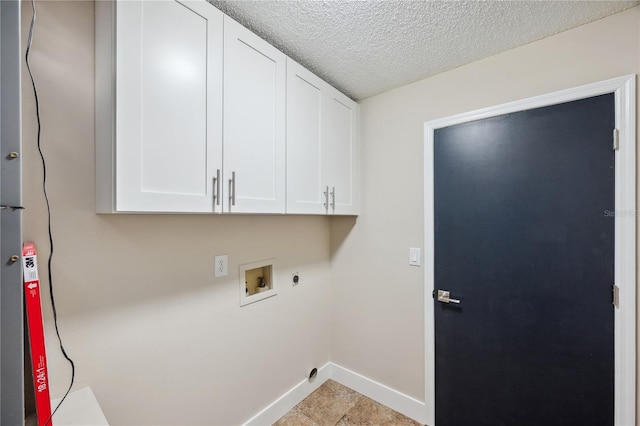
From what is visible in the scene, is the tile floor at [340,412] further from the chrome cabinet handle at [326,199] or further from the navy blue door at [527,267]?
the chrome cabinet handle at [326,199]

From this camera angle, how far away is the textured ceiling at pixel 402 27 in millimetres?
1254

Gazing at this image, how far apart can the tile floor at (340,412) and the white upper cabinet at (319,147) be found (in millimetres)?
1437

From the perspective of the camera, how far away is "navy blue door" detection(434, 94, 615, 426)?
4.39ft

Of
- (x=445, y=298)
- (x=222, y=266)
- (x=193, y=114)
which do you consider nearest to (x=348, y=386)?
(x=445, y=298)

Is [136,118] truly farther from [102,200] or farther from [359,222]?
[359,222]

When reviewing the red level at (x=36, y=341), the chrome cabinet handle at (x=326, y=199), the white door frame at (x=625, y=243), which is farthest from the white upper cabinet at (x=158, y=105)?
the white door frame at (x=625, y=243)

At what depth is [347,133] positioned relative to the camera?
2.09 meters

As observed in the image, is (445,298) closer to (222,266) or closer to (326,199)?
(326,199)

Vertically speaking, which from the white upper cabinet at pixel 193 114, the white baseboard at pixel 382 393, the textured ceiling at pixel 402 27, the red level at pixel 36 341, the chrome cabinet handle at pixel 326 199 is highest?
the textured ceiling at pixel 402 27

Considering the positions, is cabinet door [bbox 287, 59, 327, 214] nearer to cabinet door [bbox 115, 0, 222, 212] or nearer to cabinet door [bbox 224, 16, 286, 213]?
cabinet door [bbox 224, 16, 286, 213]

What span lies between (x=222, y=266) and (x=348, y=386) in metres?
1.55

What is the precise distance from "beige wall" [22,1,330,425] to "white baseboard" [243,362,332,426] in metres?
0.06

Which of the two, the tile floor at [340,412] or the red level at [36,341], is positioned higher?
the red level at [36,341]

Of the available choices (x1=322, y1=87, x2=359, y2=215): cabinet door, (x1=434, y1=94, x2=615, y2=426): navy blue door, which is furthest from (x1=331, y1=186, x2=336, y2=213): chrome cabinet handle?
(x1=434, y1=94, x2=615, y2=426): navy blue door
